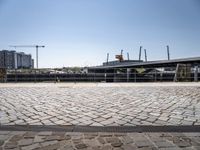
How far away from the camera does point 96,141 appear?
4.06m

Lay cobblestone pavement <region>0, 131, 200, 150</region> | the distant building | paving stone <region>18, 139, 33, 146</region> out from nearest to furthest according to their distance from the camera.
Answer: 1. cobblestone pavement <region>0, 131, 200, 150</region>
2. paving stone <region>18, 139, 33, 146</region>
3. the distant building

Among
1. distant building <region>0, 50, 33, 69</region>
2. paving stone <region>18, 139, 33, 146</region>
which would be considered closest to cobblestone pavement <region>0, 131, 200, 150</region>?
paving stone <region>18, 139, 33, 146</region>

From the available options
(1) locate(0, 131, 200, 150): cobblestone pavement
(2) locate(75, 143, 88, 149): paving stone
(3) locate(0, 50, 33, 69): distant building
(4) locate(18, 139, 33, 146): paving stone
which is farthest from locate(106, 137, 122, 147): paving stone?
(3) locate(0, 50, 33, 69): distant building

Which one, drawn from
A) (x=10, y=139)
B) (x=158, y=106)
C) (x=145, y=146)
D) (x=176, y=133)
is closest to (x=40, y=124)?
(x=10, y=139)

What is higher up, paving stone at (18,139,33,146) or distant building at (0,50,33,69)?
distant building at (0,50,33,69)

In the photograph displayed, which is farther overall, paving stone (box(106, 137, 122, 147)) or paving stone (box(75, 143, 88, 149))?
paving stone (box(106, 137, 122, 147))

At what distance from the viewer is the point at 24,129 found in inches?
187

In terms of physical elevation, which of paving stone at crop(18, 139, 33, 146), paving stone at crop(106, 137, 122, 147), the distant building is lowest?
paving stone at crop(106, 137, 122, 147)

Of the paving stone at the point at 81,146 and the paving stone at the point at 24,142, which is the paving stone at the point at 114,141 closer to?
the paving stone at the point at 81,146

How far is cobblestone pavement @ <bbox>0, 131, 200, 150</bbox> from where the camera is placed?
3756 millimetres

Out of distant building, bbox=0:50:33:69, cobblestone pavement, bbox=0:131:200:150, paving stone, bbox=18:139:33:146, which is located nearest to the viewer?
cobblestone pavement, bbox=0:131:200:150

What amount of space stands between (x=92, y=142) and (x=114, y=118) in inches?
69.0

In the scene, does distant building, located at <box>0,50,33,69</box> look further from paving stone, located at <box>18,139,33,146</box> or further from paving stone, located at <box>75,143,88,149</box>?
paving stone, located at <box>75,143,88,149</box>

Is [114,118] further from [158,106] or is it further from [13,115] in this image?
[13,115]
